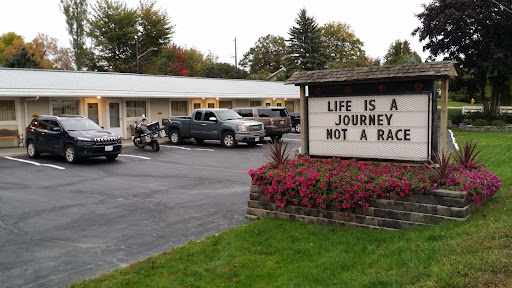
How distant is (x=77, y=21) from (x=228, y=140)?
45762 mm

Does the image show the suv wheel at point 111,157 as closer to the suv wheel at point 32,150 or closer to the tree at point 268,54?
the suv wheel at point 32,150

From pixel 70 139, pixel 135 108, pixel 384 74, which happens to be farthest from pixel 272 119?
pixel 384 74

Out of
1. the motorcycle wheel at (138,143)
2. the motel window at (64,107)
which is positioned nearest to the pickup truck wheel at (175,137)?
the motorcycle wheel at (138,143)

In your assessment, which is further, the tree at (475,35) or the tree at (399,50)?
the tree at (399,50)

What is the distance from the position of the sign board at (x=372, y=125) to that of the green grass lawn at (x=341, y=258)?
1492 millimetres

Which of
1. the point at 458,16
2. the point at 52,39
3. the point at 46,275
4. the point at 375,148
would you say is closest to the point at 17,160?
the point at 46,275

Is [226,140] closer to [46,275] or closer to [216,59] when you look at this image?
[46,275]

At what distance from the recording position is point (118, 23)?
5425 centimetres

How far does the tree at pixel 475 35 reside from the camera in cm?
2572

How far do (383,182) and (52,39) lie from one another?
234 ft

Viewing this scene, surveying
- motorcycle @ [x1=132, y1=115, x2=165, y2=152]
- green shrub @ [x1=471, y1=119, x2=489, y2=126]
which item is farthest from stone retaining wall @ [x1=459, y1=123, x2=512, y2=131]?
motorcycle @ [x1=132, y1=115, x2=165, y2=152]

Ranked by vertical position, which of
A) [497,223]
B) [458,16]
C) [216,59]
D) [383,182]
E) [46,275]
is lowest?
[46,275]

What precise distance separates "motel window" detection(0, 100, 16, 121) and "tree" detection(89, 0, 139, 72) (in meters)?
35.7

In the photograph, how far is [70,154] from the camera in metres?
15.7
